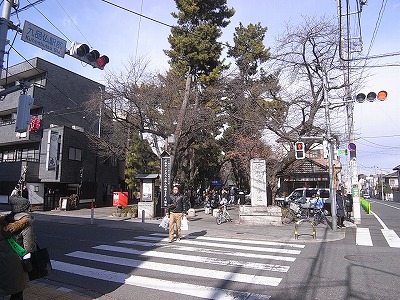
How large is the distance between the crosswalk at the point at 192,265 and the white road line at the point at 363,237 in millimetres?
2406

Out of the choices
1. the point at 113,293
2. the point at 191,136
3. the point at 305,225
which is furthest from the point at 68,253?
the point at 191,136

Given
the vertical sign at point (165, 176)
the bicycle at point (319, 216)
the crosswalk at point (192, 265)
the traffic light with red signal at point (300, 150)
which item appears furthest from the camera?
the vertical sign at point (165, 176)

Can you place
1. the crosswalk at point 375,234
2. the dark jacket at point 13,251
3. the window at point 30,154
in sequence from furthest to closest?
the window at point 30,154 < the crosswalk at point 375,234 < the dark jacket at point 13,251

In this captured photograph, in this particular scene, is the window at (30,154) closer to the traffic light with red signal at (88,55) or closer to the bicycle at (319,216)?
the traffic light with red signal at (88,55)

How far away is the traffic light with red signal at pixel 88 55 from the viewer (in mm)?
7746

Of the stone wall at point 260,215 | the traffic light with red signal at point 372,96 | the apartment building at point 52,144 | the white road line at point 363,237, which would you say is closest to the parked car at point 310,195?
the stone wall at point 260,215

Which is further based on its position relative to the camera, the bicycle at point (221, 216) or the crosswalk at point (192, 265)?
the bicycle at point (221, 216)

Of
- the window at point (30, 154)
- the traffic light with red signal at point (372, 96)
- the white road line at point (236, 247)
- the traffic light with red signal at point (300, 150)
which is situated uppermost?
the traffic light with red signal at point (372, 96)

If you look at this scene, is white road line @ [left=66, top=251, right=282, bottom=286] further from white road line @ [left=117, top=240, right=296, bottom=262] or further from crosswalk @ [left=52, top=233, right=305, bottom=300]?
white road line @ [left=117, top=240, right=296, bottom=262]

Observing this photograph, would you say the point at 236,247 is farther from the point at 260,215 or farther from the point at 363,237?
the point at 260,215

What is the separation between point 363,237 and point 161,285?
9910 mm

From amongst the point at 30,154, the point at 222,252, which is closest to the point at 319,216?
the point at 222,252

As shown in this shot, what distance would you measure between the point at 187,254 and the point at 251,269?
225 cm

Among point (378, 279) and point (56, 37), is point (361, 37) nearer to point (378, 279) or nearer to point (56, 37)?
point (378, 279)
